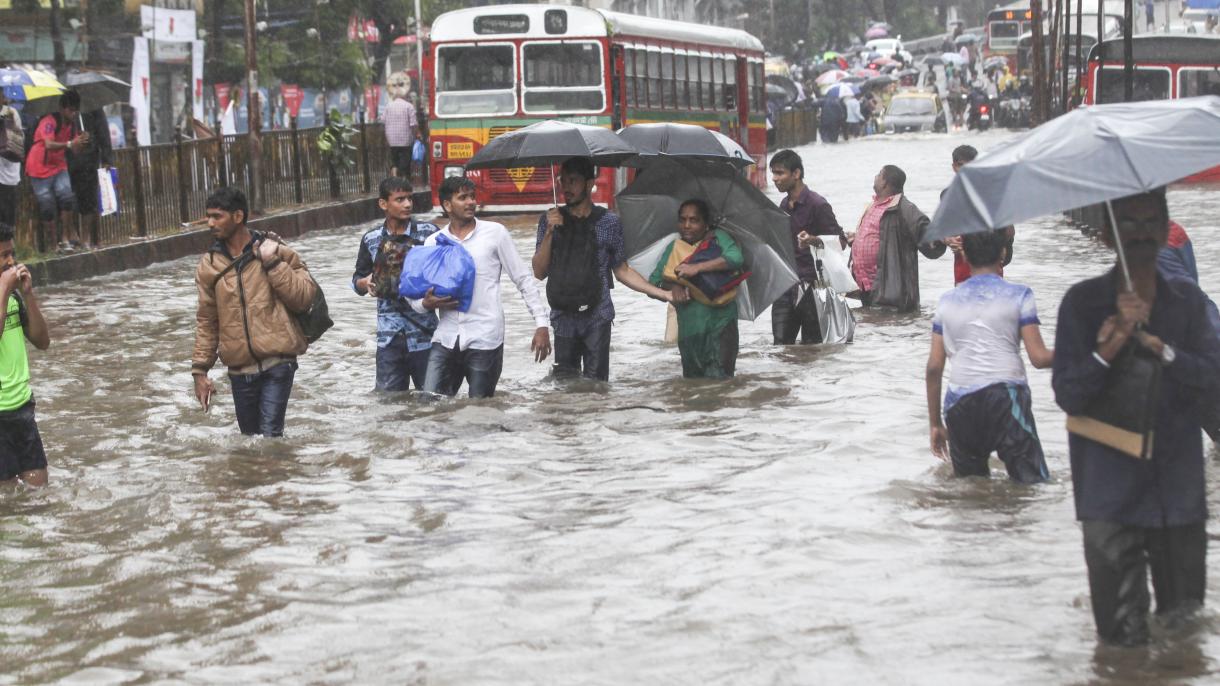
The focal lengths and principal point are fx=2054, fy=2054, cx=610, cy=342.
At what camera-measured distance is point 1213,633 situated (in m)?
6.20

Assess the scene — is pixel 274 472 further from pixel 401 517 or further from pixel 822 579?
pixel 822 579

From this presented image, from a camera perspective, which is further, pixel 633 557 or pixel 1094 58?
pixel 1094 58

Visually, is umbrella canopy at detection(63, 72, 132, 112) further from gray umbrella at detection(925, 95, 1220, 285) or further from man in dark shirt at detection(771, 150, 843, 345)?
gray umbrella at detection(925, 95, 1220, 285)

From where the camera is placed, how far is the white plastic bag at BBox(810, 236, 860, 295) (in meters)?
13.8

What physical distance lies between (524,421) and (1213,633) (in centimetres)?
566

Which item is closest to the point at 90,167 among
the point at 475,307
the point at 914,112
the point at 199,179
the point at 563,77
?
the point at 199,179

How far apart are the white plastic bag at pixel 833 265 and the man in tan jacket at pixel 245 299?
5.04 meters

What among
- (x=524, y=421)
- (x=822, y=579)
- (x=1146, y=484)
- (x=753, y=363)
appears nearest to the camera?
(x=1146, y=484)

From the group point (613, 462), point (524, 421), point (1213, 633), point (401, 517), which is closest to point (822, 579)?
point (1213, 633)

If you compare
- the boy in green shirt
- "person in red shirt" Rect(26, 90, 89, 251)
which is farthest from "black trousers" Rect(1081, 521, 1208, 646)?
"person in red shirt" Rect(26, 90, 89, 251)

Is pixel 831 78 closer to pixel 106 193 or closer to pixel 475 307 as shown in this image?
pixel 106 193

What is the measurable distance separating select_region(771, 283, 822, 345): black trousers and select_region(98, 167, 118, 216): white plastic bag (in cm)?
901

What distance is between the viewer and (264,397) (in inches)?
387

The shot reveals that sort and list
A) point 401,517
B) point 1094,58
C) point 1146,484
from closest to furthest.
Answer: point 1146,484 → point 401,517 → point 1094,58
